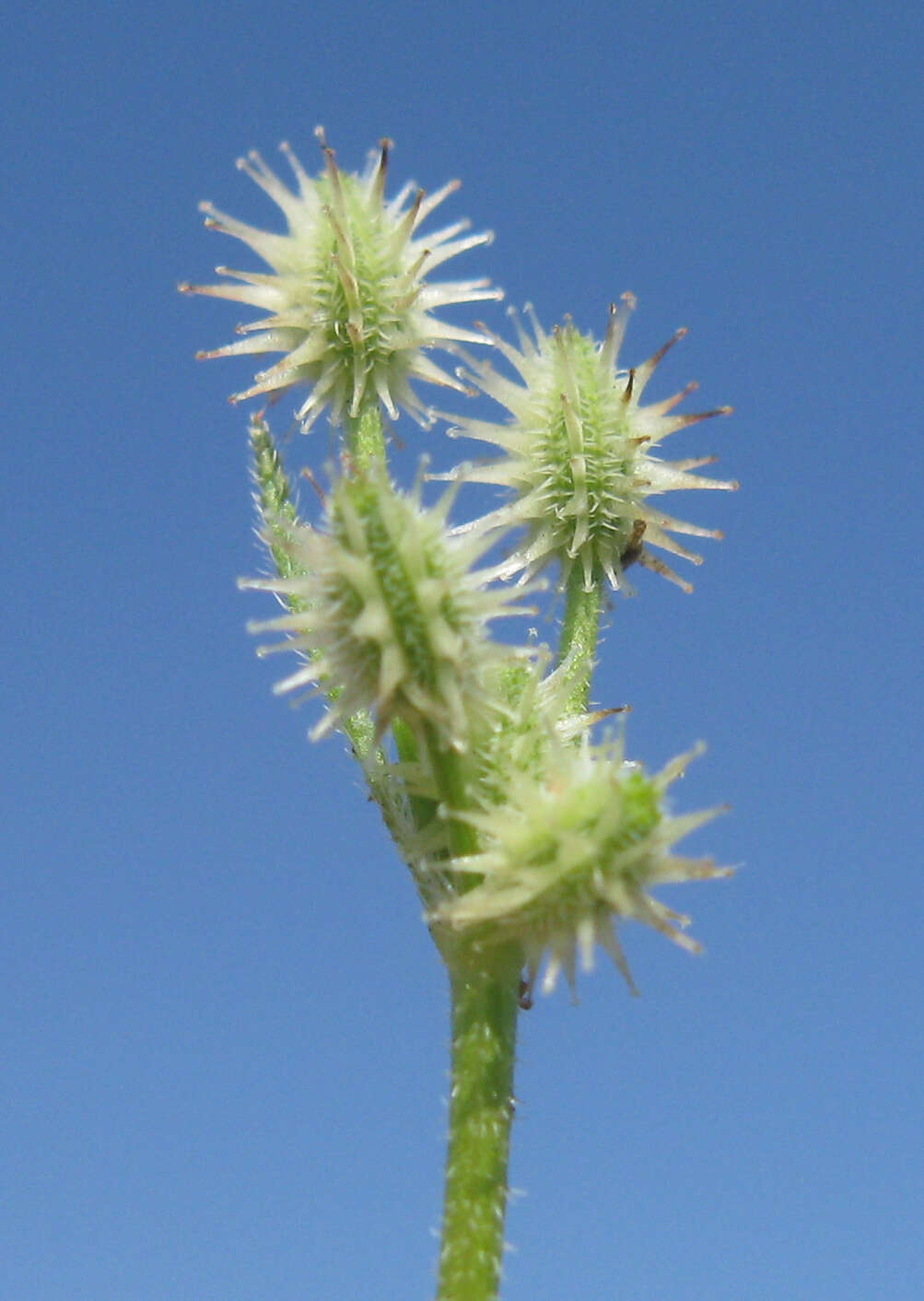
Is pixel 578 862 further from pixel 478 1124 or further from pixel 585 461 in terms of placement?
pixel 585 461

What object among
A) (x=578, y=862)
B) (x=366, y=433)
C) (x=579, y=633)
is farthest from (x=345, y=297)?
(x=578, y=862)

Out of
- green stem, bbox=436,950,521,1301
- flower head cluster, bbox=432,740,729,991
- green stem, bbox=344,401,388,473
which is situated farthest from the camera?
green stem, bbox=344,401,388,473

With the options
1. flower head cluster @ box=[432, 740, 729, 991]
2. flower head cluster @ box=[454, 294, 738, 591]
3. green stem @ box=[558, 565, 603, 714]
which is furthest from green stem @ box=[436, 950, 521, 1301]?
flower head cluster @ box=[454, 294, 738, 591]

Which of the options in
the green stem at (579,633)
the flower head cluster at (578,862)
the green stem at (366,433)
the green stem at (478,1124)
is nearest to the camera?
the flower head cluster at (578,862)

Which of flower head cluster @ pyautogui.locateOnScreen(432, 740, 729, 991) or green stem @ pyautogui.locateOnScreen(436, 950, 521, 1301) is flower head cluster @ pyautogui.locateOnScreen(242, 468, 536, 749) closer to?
flower head cluster @ pyautogui.locateOnScreen(432, 740, 729, 991)

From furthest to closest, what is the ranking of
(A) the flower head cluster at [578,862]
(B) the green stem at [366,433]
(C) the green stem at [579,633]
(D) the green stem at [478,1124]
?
(B) the green stem at [366,433]
(C) the green stem at [579,633]
(D) the green stem at [478,1124]
(A) the flower head cluster at [578,862]

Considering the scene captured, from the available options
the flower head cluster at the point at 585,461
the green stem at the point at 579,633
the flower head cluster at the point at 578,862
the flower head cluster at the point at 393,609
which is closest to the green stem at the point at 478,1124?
the flower head cluster at the point at 578,862

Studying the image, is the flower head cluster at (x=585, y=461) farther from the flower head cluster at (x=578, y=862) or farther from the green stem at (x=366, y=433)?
the flower head cluster at (x=578, y=862)
